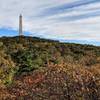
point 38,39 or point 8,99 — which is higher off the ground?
point 38,39

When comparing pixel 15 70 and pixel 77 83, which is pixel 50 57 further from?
pixel 77 83

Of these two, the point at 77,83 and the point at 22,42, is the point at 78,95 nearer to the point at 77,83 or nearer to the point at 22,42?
the point at 77,83

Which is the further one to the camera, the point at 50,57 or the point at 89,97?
the point at 50,57

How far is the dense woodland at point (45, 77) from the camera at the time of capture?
1370 centimetres

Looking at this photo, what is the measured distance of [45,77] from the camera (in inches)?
589

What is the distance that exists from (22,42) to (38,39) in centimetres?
511

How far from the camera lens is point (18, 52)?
31.5 metres

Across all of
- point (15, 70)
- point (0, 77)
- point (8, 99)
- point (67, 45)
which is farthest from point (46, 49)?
point (8, 99)

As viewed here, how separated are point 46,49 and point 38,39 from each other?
797 centimetres

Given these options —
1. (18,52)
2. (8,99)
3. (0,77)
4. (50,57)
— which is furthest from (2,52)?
(8,99)

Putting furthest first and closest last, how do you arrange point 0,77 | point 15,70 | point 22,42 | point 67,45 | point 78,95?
point 67,45 → point 22,42 → point 15,70 → point 0,77 → point 78,95

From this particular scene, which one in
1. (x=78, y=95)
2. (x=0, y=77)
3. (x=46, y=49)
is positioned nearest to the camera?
(x=78, y=95)

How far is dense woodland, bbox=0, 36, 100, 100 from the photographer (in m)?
13.7

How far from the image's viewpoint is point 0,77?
931 inches
